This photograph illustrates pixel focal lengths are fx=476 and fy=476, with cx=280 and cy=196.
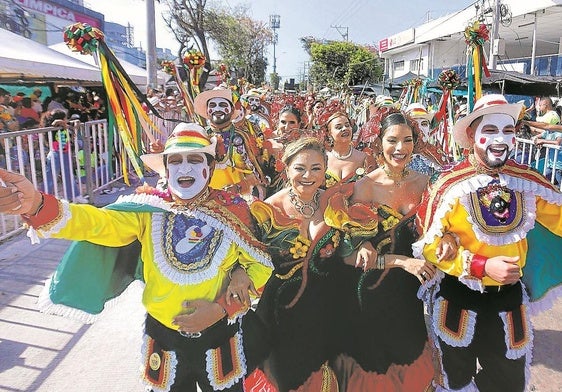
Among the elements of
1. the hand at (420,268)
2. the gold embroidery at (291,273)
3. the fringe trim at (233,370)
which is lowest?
the fringe trim at (233,370)

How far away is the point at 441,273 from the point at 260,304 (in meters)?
0.98

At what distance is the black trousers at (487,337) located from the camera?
229 centimetres

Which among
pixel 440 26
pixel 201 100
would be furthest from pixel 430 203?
pixel 440 26

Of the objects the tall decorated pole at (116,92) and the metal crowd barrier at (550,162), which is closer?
the tall decorated pole at (116,92)

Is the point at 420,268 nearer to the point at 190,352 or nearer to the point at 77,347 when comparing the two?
the point at 190,352

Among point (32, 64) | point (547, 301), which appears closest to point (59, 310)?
point (547, 301)

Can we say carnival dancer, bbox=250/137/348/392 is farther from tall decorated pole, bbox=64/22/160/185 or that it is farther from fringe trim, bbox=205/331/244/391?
tall decorated pole, bbox=64/22/160/185

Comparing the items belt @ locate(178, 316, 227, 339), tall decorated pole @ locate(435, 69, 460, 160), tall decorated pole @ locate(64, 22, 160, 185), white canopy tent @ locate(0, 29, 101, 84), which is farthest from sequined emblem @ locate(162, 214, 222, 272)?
white canopy tent @ locate(0, 29, 101, 84)

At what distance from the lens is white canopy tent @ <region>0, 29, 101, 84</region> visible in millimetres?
7754

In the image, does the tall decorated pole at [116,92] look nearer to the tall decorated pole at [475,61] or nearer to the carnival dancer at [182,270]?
the carnival dancer at [182,270]

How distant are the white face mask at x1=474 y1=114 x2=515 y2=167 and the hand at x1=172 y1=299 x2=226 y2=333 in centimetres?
145

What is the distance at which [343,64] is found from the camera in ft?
Answer: 137

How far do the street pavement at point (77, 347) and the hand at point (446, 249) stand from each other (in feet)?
4.44

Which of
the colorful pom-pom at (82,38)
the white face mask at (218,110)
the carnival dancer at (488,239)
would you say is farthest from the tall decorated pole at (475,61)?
the colorful pom-pom at (82,38)
